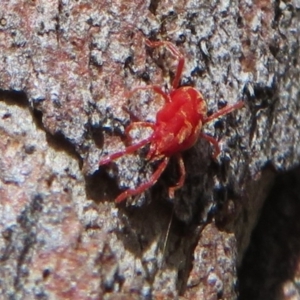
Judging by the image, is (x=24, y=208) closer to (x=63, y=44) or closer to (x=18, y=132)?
(x=18, y=132)

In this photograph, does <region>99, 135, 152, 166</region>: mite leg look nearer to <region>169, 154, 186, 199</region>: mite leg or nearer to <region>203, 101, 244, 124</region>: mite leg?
<region>169, 154, 186, 199</region>: mite leg

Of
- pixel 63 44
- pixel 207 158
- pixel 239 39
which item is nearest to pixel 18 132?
pixel 63 44

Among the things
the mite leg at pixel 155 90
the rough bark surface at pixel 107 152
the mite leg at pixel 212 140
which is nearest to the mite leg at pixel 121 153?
the rough bark surface at pixel 107 152

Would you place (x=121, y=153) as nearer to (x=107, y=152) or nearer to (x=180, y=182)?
(x=107, y=152)

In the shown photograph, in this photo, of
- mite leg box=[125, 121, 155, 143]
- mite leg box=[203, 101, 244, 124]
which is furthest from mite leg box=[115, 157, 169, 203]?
mite leg box=[203, 101, 244, 124]

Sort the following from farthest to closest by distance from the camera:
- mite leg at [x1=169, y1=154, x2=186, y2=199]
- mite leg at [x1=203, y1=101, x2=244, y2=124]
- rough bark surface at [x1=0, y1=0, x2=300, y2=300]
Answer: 1. mite leg at [x1=203, y1=101, x2=244, y2=124]
2. mite leg at [x1=169, y1=154, x2=186, y2=199]
3. rough bark surface at [x1=0, y1=0, x2=300, y2=300]

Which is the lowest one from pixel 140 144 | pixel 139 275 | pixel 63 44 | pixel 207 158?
pixel 139 275

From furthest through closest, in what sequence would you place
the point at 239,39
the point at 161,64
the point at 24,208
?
the point at 239,39, the point at 161,64, the point at 24,208

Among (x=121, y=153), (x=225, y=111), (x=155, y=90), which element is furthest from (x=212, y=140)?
(x=121, y=153)
